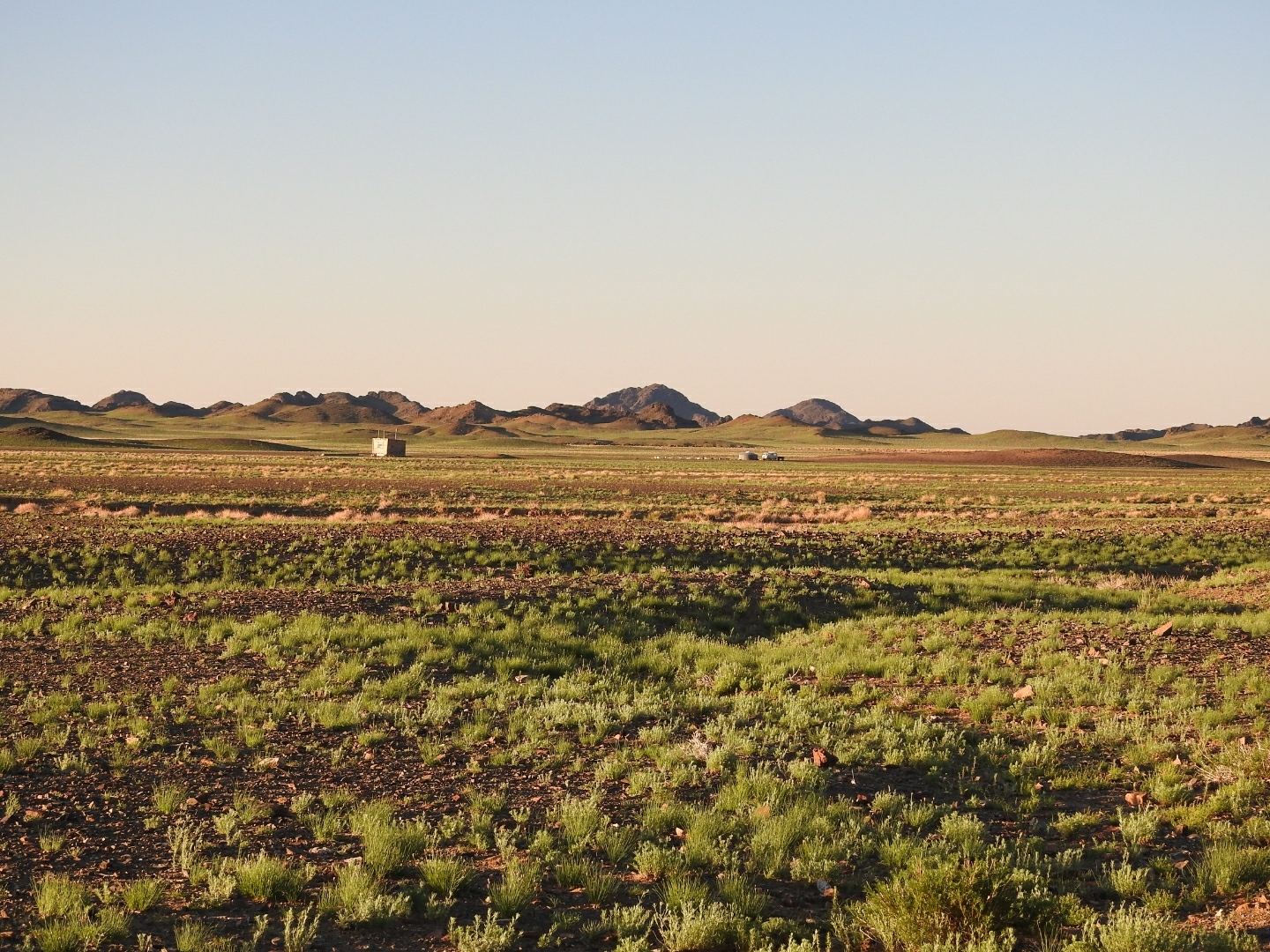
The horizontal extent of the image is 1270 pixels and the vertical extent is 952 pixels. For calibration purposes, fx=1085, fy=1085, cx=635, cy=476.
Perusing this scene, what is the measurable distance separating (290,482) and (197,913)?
59.8m

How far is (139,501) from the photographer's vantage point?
1857 inches

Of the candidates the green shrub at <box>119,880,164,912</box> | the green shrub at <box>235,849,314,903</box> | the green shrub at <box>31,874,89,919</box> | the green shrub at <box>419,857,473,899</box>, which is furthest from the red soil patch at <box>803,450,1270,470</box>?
the green shrub at <box>31,874,89,919</box>

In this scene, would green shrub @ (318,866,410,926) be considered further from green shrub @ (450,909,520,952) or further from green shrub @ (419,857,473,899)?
green shrub @ (450,909,520,952)

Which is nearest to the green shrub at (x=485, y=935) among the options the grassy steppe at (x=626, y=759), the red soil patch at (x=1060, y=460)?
the grassy steppe at (x=626, y=759)

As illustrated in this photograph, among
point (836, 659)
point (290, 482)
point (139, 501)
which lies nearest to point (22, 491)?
point (139, 501)

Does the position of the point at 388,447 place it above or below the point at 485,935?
above

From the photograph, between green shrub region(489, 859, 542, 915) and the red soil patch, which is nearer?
green shrub region(489, 859, 542, 915)

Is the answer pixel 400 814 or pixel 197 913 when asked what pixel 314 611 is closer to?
pixel 400 814

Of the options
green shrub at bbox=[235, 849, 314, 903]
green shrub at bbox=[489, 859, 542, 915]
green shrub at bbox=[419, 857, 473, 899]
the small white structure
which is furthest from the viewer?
the small white structure

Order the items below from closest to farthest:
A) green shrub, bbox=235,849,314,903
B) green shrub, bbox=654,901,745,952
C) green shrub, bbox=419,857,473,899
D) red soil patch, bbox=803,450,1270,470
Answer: green shrub, bbox=654,901,745,952, green shrub, bbox=235,849,314,903, green shrub, bbox=419,857,473,899, red soil patch, bbox=803,450,1270,470

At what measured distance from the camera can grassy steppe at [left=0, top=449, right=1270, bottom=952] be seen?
7188 millimetres

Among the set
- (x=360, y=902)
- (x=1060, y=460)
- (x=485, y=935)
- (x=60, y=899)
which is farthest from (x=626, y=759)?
(x=1060, y=460)

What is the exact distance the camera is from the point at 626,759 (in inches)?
437

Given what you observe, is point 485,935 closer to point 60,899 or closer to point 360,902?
point 360,902
